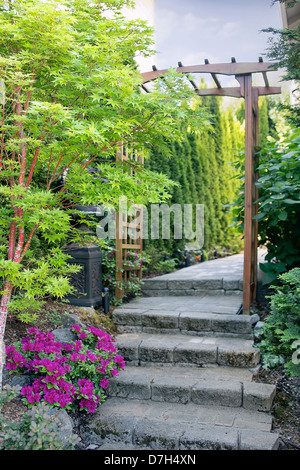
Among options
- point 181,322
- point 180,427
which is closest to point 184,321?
point 181,322

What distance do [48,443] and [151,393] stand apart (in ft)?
4.04

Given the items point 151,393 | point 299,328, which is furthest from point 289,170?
point 151,393

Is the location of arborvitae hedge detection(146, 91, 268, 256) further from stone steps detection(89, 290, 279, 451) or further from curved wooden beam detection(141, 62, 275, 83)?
stone steps detection(89, 290, 279, 451)

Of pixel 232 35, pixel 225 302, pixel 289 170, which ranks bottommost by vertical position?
pixel 225 302

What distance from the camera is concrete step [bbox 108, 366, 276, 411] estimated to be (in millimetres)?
3041

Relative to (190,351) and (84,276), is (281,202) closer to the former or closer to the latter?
(190,351)

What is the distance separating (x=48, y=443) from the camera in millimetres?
2164

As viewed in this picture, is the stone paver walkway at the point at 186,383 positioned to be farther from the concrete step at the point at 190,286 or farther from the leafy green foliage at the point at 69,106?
the leafy green foliage at the point at 69,106

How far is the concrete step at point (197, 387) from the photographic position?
3.04m

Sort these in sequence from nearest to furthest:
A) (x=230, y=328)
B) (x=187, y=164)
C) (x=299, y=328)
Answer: (x=299, y=328)
(x=230, y=328)
(x=187, y=164)

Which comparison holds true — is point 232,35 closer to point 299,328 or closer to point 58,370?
point 299,328

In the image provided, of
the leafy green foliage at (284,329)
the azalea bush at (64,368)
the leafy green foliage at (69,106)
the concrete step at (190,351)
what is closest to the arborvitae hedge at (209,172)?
the concrete step at (190,351)

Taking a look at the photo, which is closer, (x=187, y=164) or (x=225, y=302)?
(x=225, y=302)

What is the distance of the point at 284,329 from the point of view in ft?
11.4
